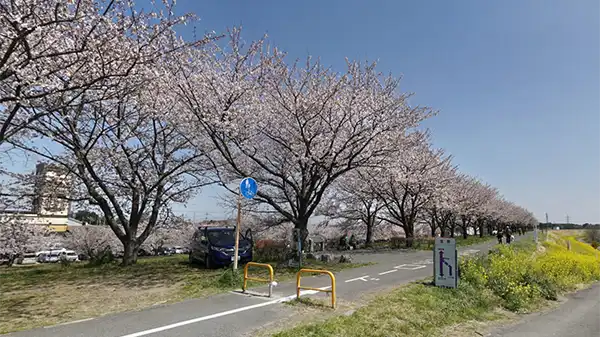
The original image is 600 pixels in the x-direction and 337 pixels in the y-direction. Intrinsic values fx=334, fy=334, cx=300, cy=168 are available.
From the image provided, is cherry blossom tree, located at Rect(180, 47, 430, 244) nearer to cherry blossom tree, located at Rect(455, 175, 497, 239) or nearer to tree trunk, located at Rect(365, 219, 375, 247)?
tree trunk, located at Rect(365, 219, 375, 247)

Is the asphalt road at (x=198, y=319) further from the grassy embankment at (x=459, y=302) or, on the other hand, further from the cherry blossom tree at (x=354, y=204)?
the cherry blossom tree at (x=354, y=204)

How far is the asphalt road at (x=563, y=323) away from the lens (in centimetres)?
699

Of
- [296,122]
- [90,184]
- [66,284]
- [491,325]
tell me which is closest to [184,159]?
[90,184]

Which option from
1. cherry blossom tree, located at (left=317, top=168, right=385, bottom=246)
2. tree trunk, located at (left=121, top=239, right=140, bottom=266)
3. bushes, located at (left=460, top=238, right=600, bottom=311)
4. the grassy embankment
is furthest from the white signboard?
cherry blossom tree, located at (left=317, top=168, right=385, bottom=246)

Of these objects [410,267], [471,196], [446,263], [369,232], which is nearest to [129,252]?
[410,267]

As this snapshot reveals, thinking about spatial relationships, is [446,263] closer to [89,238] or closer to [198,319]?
[198,319]

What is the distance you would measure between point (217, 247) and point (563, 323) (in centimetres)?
1031

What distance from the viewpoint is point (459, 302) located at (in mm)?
7934

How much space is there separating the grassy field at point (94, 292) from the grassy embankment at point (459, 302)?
11.4 ft

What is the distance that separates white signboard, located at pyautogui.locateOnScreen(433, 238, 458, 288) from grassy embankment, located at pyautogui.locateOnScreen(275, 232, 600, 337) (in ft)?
0.93

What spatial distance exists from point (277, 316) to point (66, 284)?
7.15 m

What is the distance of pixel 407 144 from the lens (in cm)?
1495

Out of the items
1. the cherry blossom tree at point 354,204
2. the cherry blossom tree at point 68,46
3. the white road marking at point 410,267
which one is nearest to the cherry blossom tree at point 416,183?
the cherry blossom tree at point 354,204

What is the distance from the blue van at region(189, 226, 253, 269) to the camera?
12.2 metres
